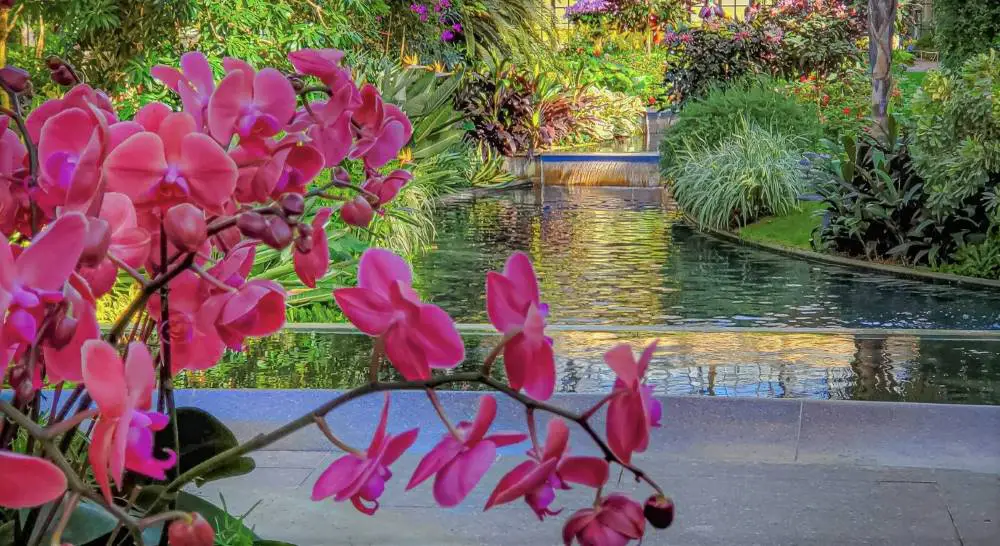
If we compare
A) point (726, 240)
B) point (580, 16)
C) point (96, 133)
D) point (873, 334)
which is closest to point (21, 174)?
point (96, 133)

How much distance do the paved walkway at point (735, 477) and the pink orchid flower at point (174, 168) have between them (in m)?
2.42

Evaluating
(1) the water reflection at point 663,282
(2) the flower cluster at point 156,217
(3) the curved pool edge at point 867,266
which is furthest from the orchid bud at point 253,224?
(3) the curved pool edge at point 867,266

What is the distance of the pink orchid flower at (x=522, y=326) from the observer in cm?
100

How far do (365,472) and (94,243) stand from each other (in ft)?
0.92

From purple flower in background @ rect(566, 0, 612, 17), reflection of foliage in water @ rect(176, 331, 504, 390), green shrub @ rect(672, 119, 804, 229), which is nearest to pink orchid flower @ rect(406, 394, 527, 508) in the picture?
reflection of foliage in water @ rect(176, 331, 504, 390)

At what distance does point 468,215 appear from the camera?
15469 mm

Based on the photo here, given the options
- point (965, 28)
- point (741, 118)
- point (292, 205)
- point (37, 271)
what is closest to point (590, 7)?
point (965, 28)

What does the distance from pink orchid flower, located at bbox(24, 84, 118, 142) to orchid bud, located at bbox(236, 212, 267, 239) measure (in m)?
0.40

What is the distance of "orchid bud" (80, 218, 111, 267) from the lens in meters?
0.95

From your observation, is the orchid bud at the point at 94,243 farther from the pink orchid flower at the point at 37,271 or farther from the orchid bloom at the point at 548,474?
the orchid bloom at the point at 548,474

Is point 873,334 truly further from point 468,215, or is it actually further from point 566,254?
point 468,215

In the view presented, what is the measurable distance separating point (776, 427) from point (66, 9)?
7.09m

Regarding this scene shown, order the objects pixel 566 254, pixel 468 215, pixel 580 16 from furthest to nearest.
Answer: pixel 580 16
pixel 468 215
pixel 566 254

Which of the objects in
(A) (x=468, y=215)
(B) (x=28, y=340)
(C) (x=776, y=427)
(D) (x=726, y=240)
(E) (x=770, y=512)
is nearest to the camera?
(B) (x=28, y=340)
